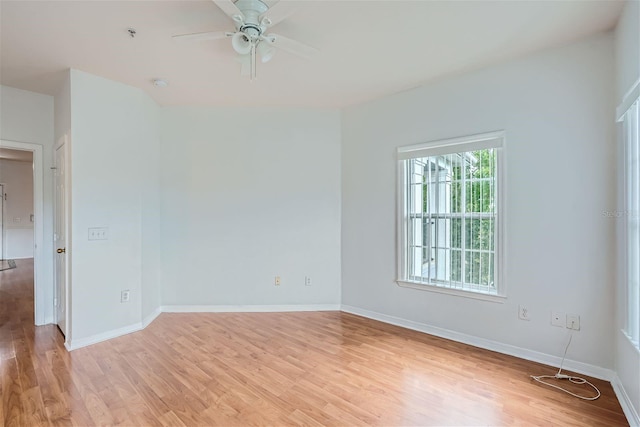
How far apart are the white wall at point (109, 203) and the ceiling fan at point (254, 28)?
1627mm

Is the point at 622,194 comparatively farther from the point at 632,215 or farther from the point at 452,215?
the point at 452,215

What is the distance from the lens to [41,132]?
3441 mm

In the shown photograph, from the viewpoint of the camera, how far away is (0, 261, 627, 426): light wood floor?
187 centimetres

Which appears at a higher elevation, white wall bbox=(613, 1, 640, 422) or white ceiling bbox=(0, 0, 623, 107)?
white ceiling bbox=(0, 0, 623, 107)

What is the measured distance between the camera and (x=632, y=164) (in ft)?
6.29

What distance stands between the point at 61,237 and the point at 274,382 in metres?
2.68

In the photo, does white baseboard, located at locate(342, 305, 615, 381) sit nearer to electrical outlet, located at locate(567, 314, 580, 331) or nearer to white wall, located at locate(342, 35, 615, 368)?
white wall, located at locate(342, 35, 615, 368)

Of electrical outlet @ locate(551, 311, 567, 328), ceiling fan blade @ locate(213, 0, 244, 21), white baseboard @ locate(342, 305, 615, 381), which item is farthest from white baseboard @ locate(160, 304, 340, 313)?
ceiling fan blade @ locate(213, 0, 244, 21)

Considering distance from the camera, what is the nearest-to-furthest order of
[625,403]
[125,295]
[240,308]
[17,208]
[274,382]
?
[625,403], [274,382], [125,295], [240,308], [17,208]

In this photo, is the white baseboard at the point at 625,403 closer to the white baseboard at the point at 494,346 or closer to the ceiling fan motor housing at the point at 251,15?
the white baseboard at the point at 494,346

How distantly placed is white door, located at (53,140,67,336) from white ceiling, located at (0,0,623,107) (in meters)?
0.88

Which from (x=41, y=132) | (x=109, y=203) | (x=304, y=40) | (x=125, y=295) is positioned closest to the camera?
(x=304, y=40)

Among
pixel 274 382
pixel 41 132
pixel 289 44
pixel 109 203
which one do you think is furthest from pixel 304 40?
pixel 41 132

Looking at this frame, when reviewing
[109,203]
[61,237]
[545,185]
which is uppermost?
[545,185]
